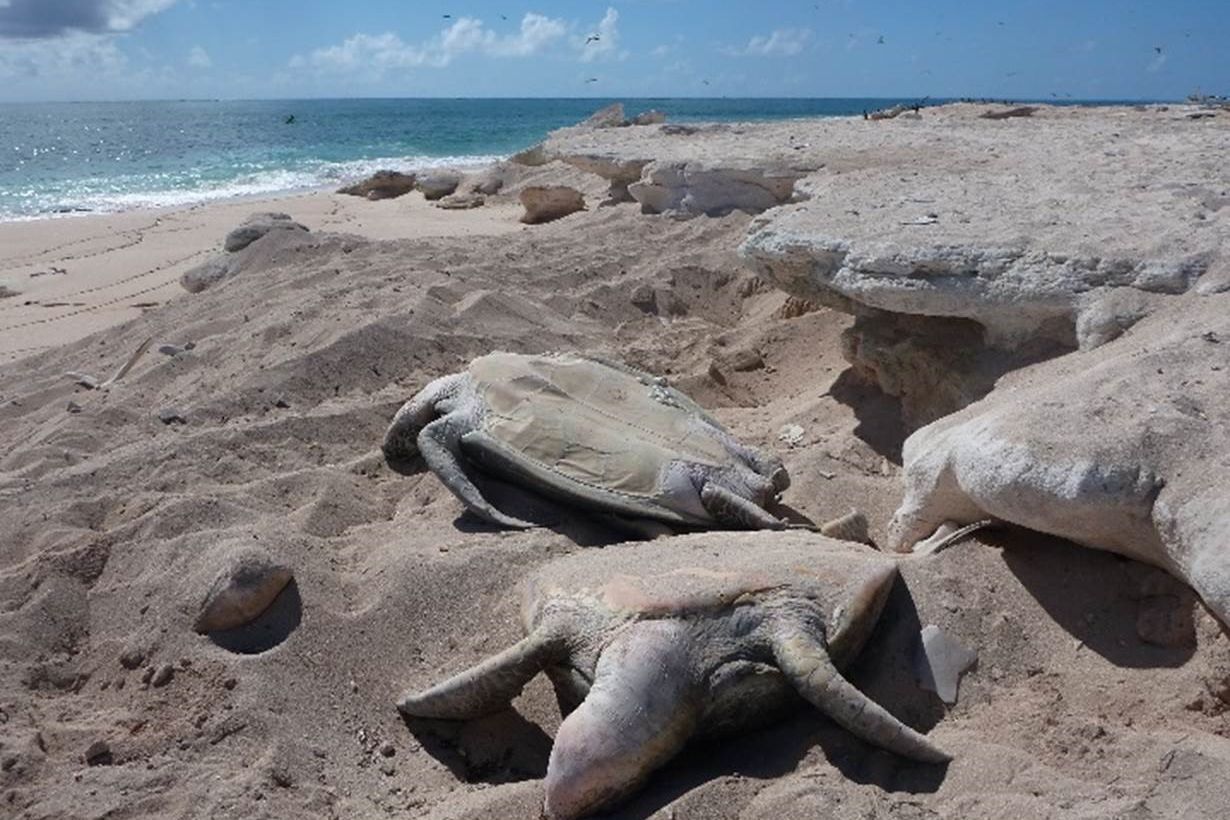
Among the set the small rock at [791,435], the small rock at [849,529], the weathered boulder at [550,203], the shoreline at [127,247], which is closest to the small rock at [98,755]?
the small rock at [849,529]

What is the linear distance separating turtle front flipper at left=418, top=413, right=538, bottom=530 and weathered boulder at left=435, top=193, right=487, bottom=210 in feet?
31.3

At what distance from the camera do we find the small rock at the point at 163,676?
119 inches

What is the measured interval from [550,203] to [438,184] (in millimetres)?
4660

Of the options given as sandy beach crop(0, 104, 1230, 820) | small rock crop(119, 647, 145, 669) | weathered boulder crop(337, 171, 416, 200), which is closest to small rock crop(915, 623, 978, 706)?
sandy beach crop(0, 104, 1230, 820)

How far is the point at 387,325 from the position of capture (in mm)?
5742

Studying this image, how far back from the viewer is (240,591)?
3.23 meters

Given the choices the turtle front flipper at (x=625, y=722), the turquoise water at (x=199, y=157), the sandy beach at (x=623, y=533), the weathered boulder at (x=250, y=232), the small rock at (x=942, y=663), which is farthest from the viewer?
the turquoise water at (x=199, y=157)

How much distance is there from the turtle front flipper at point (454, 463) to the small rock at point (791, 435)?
1421 mm

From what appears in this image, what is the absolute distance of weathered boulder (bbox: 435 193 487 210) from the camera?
530 inches

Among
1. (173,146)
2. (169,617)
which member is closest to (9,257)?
(169,617)

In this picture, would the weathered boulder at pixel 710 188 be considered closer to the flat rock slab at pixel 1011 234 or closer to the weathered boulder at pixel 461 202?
the flat rock slab at pixel 1011 234

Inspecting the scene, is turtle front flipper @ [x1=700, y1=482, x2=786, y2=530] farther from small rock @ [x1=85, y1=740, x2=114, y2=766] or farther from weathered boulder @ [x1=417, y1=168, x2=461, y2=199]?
weathered boulder @ [x1=417, y1=168, x2=461, y2=199]

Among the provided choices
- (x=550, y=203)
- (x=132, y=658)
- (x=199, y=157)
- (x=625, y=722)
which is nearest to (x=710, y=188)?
(x=550, y=203)

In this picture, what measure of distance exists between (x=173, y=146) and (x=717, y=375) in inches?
1329
